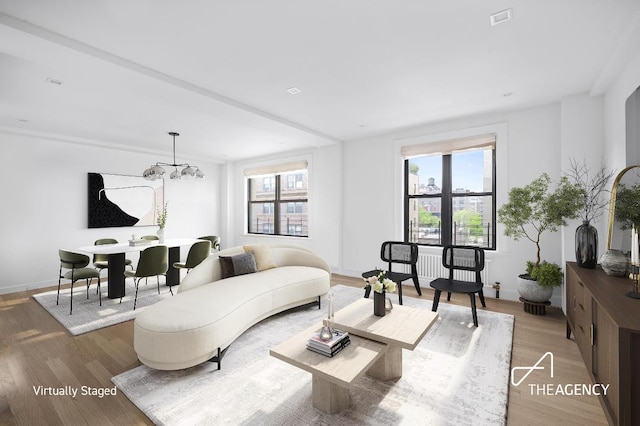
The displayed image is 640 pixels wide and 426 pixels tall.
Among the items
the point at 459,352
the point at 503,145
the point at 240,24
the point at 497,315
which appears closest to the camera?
the point at 240,24

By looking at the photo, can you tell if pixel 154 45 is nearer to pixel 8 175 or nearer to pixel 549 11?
pixel 549 11

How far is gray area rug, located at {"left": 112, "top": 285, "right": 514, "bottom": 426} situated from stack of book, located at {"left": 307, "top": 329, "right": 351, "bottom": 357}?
393mm

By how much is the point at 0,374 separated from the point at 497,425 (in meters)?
3.74

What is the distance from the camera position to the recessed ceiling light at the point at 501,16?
2.11 metres

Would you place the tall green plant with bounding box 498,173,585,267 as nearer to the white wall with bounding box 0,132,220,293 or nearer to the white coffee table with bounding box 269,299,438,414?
the white coffee table with bounding box 269,299,438,414

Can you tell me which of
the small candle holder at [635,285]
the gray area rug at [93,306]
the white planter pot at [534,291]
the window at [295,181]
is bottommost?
the gray area rug at [93,306]

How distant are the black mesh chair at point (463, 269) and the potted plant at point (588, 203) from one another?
987 mm

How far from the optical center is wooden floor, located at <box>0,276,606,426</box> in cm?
192

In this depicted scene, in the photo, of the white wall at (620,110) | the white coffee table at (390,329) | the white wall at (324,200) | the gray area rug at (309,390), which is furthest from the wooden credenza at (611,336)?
the white wall at (324,200)

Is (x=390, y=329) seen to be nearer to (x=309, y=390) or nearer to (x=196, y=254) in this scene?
(x=309, y=390)

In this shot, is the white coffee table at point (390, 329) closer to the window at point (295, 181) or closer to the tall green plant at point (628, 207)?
the tall green plant at point (628, 207)

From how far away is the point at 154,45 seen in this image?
2484 millimetres

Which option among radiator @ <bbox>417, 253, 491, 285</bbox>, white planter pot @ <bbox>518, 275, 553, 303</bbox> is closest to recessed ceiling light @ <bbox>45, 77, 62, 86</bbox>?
radiator @ <bbox>417, 253, 491, 285</bbox>

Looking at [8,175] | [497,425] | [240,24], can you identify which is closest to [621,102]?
[497,425]
